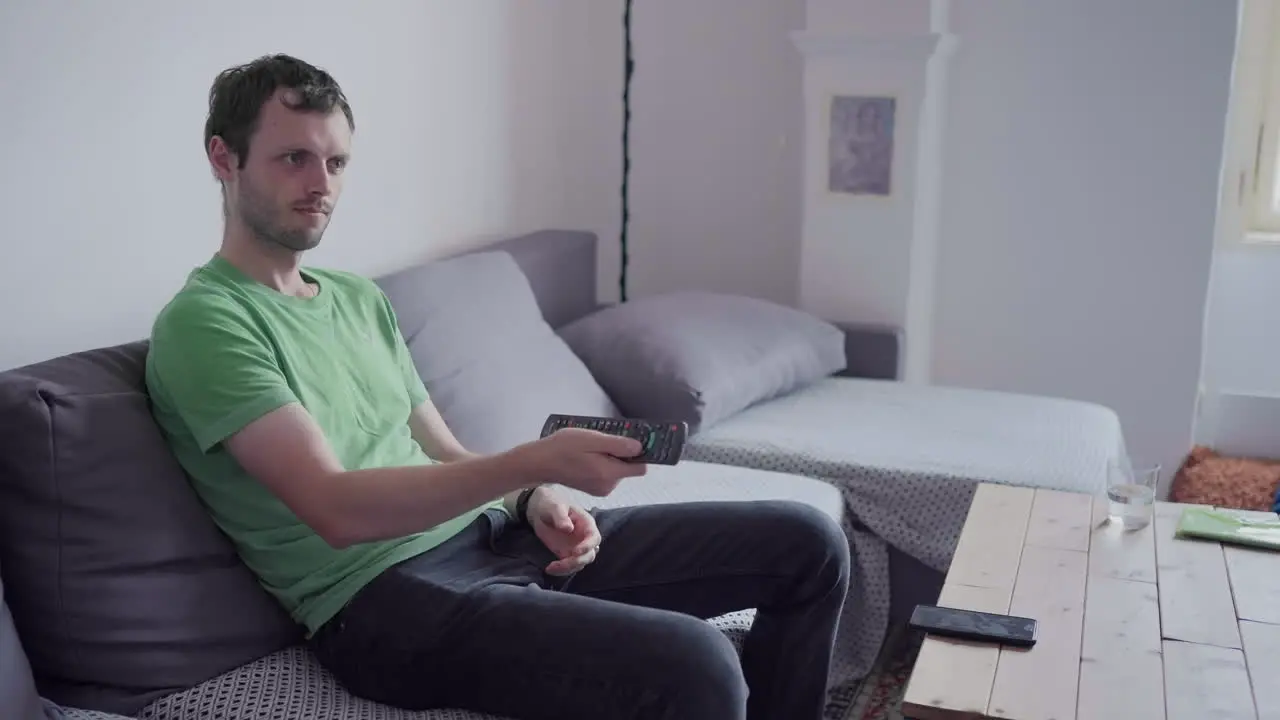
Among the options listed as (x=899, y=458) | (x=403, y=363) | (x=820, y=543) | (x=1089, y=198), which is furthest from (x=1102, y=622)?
(x=1089, y=198)

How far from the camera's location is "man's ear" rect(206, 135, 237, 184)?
1577 millimetres

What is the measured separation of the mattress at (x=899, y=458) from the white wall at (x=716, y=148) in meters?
0.82

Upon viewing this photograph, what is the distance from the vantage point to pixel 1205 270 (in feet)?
10.5

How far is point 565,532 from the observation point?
1.66 m

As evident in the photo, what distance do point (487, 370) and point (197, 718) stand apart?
0.95 meters

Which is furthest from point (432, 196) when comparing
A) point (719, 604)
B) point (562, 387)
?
point (719, 604)

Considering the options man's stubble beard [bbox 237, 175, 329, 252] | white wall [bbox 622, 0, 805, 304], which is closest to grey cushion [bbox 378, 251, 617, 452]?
man's stubble beard [bbox 237, 175, 329, 252]

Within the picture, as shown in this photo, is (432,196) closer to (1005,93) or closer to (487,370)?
(487,370)

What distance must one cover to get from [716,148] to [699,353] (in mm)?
1037

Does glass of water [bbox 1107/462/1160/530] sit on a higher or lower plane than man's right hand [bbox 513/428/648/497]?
lower

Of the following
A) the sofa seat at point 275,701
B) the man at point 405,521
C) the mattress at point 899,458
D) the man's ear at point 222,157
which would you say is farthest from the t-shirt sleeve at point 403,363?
the mattress at point 899,458

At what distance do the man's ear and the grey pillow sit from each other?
1.16 metres

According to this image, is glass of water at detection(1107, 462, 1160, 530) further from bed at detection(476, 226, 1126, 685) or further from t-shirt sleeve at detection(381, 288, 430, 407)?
t-shirt sleeve at detection(381, 288, 430, 407)

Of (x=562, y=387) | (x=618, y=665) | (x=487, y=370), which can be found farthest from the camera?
(x=562, y=387)
